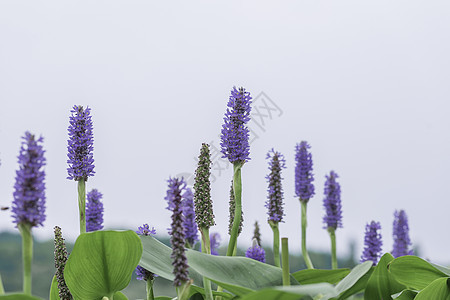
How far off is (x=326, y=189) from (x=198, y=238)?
1.78 feet

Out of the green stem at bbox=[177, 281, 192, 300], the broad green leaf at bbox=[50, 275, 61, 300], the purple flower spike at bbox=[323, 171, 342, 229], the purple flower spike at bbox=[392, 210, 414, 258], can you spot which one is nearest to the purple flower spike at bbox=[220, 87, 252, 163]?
the green stem at bbox=[177, 281, 192, 300]

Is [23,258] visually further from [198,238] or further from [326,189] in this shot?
[326,189]

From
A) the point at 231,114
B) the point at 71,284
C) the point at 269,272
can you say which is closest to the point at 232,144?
Result: the point at 231,114

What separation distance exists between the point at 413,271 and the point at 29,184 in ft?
2.32

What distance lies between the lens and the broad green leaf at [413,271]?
0.93 m

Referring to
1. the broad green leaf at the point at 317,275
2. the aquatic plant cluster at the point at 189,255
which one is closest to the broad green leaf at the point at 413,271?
the aquatic plant cluster at the point at 189,255

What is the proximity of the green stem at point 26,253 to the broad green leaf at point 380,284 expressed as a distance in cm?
56

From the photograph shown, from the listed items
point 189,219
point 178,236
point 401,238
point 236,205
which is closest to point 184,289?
point 178,236

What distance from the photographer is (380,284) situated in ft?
2.98

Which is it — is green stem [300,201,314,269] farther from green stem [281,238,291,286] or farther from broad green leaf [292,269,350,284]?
green stem [281,238,291,286]

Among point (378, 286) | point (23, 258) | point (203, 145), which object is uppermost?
point (203, 145)

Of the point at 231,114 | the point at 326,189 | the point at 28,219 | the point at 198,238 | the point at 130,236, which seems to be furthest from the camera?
the point at 326,189

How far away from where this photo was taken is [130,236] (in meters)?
0.74

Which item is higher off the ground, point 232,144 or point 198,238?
point 232,144
